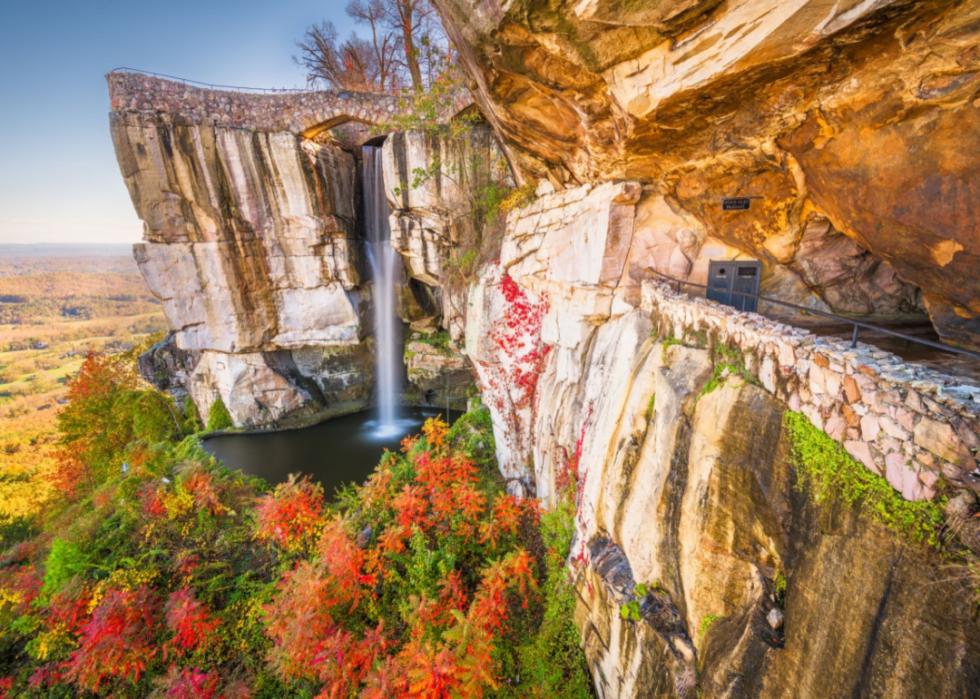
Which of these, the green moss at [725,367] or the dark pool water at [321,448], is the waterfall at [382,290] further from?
the green moss at [725,367]

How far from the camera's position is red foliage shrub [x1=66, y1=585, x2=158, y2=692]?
821cm

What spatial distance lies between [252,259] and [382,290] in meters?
6.43

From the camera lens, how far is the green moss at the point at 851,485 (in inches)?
104

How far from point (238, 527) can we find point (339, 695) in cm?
693

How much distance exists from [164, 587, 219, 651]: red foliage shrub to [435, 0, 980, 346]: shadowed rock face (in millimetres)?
13177

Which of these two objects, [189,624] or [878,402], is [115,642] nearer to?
[189,624]

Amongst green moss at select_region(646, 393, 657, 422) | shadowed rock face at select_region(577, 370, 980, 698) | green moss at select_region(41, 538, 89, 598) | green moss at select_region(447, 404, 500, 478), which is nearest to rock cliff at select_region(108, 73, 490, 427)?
green moss at select_region(447, 404, 500, 478)

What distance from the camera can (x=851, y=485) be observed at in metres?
3.16

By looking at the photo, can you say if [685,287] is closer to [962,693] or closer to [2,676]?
[962,693]

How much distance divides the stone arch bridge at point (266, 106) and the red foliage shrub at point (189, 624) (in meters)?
17.7

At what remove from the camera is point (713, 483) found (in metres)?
4.41

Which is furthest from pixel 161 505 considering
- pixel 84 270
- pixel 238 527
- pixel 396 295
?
pixel 84 270

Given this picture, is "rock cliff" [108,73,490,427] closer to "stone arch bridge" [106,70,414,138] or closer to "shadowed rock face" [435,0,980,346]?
"stone arch bridge" [106,70,414,138]

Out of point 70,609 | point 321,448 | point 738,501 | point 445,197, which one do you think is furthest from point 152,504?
point 738,501
